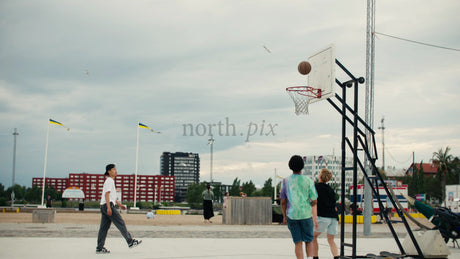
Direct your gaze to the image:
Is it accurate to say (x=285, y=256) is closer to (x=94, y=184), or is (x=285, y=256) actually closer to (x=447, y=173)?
(x=447, y=173)

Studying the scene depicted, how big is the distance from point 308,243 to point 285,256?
2355mm

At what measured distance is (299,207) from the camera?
6.91m

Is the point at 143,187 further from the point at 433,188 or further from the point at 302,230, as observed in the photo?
the point at 302,230

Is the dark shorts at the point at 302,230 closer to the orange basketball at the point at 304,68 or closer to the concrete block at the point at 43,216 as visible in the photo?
the orange basketball at the point at 304,68

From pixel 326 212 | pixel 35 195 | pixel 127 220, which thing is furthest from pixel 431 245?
pixel 35 195

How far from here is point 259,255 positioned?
931 cm

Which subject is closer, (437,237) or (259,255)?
(437,237)

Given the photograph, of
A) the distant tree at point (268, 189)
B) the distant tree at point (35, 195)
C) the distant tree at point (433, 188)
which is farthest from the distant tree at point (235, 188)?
the distant tree at point (35, 195)

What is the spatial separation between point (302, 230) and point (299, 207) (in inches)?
13.7

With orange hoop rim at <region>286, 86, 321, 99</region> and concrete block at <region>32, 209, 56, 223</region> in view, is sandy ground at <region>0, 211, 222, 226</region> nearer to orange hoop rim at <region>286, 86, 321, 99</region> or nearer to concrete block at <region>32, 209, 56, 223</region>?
concrete block at <region>32, 209, 56, 223</region>

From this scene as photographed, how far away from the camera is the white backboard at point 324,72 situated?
8.35 m

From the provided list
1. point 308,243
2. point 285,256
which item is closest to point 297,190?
point 308,243

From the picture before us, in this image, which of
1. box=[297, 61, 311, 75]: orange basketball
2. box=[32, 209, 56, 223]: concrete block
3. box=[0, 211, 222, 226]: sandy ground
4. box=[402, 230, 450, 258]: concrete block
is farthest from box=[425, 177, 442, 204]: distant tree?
box=[297, 61, 311, 75]: orange basketball

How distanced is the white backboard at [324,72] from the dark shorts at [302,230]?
2505 mm
